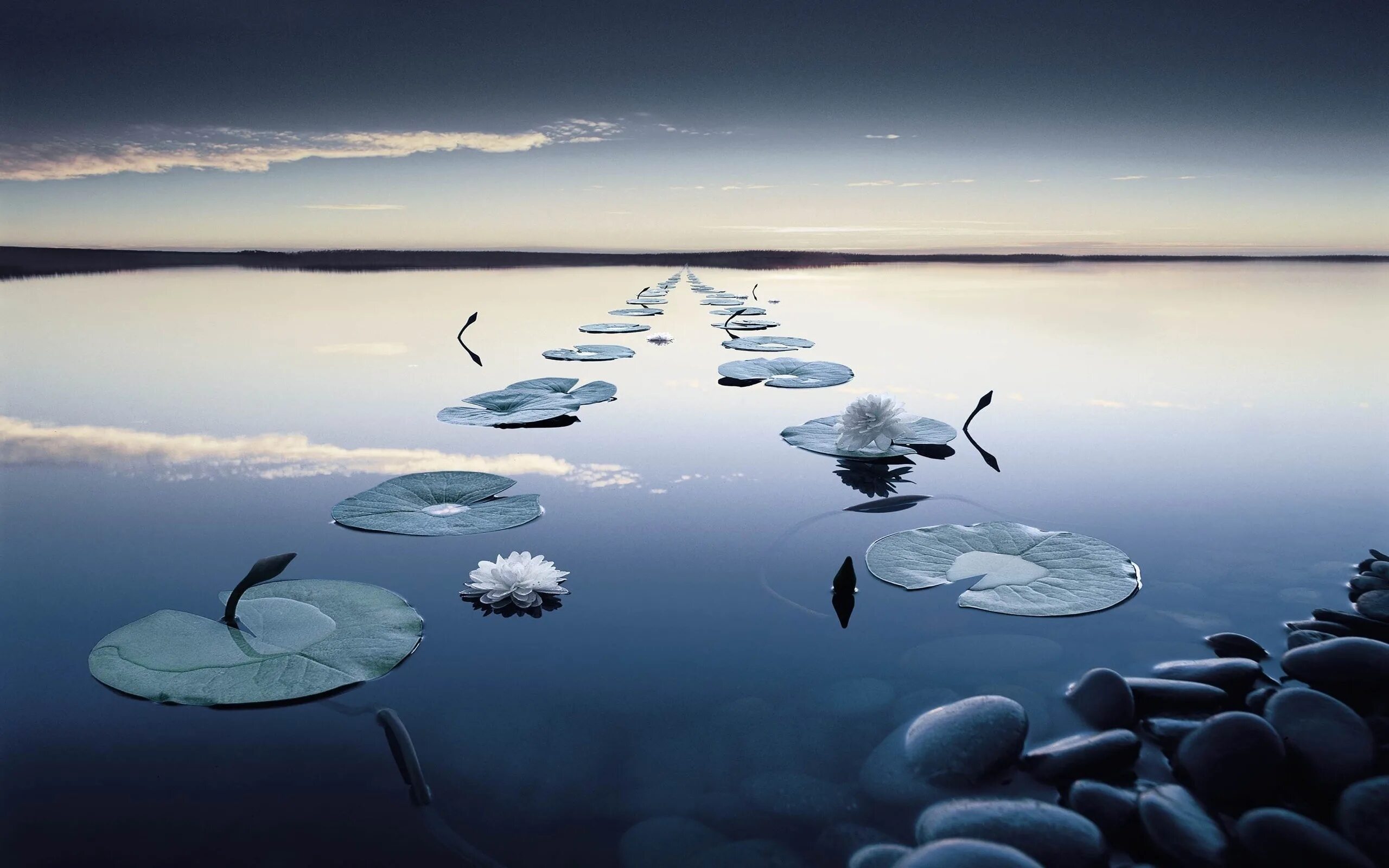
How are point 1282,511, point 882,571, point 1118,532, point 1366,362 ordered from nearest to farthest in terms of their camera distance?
point 882,571 < point 1118,532 < point 1282,511 < point 1366,362

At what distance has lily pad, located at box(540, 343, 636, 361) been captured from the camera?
211 inches

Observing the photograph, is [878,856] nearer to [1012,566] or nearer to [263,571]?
[1012,566]

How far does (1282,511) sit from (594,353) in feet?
13.1

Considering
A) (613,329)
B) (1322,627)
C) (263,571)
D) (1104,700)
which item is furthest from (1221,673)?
(613,329)

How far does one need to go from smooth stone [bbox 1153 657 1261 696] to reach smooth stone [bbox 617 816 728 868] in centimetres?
87

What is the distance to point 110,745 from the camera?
1.22 m

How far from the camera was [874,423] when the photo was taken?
8.99 ft

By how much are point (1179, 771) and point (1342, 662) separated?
1.47 feet

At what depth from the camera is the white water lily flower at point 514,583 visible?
171 cm

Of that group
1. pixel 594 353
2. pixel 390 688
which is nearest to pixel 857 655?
pixel 390 688

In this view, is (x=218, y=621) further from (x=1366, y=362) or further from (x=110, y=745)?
(x=1366, y=362)

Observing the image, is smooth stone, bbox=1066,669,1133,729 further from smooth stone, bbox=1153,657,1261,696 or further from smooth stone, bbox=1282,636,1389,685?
smooth stone, bbox=1282,636,1389,685

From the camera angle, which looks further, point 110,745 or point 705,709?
point 705,709

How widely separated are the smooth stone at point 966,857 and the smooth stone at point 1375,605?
1.21 meters
